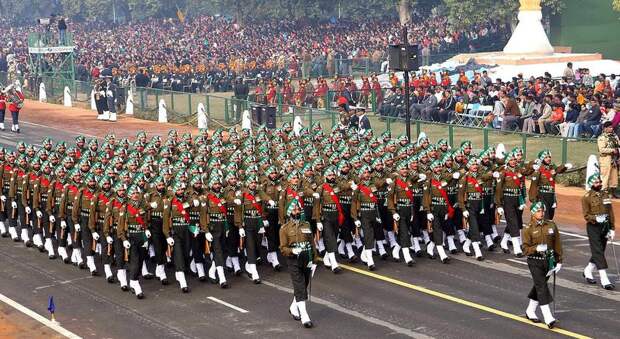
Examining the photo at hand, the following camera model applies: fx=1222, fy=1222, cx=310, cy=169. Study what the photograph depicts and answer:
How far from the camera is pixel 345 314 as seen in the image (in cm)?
2017

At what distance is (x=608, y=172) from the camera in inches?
1128

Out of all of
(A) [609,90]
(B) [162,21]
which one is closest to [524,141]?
(A) [609,90]

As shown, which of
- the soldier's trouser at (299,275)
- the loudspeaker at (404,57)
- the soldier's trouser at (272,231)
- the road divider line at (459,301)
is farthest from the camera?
the loudspeaker at (404,57)

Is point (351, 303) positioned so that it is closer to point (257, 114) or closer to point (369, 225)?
point (369, 225)

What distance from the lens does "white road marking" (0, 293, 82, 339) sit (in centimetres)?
1978

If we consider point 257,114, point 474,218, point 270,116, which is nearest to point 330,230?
point 474,218

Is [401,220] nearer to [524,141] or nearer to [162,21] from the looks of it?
[524,141]

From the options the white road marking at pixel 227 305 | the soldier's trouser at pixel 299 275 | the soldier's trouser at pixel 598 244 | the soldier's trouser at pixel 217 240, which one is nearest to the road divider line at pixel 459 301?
the soldier's trouser at pixel 598 244

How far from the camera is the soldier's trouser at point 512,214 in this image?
24.1 metres

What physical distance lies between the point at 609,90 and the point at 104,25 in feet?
257

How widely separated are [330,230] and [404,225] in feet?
4.76

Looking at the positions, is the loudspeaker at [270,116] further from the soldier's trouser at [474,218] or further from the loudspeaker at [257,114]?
the soldier's trouser at [474,218]

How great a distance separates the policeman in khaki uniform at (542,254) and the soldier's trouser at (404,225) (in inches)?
180

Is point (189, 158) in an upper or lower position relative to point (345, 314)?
upper
